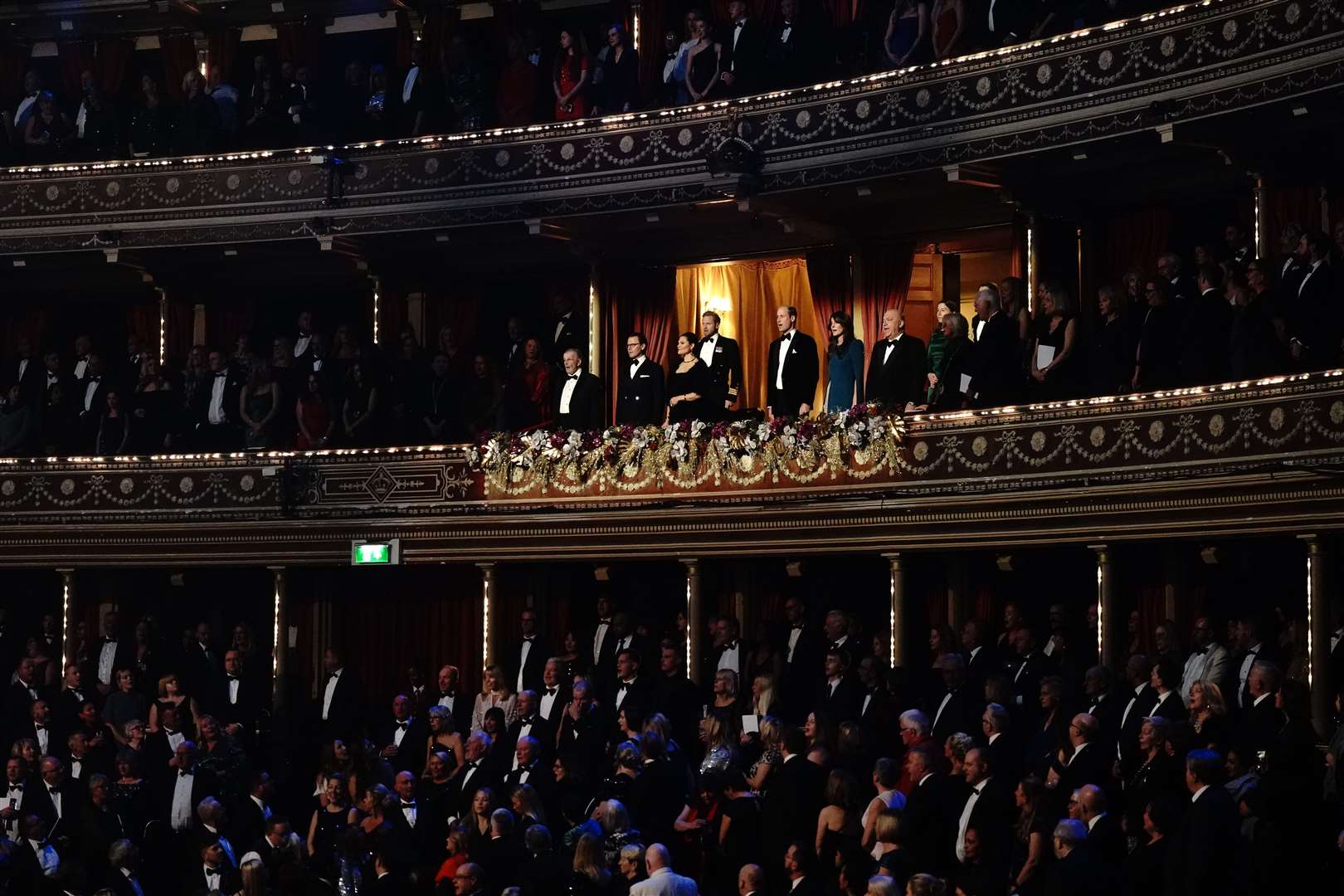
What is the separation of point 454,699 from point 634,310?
4927mm

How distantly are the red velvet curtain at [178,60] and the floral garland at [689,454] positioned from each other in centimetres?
642

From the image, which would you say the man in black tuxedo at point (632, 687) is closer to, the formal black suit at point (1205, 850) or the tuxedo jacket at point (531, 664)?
the tuxedo jacket at point (531, 664)

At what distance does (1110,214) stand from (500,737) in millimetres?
7027

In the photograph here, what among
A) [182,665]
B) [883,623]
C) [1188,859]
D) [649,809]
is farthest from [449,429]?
[1188,859]

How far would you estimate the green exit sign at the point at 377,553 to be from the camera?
18.9 m

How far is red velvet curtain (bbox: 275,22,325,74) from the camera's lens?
72.0ft

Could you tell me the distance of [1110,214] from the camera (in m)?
17.7

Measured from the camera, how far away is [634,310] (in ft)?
66.5

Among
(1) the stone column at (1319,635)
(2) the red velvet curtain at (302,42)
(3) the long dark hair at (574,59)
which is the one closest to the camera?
(1) the stone column at (1319,635)

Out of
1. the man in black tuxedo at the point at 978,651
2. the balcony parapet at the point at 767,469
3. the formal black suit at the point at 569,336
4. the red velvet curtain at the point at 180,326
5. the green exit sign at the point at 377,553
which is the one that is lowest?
the man in black tuxedo at the point at 978,651

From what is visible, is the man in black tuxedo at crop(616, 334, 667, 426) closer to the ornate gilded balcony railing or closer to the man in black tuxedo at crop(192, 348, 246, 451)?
the ornate gilded balcony railing

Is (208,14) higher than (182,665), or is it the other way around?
(208,14)

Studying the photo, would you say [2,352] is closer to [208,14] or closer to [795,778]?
[208,14]

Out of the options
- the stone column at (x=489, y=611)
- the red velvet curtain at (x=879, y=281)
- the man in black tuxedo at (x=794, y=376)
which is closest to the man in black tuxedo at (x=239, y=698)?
the stone column at (x=489, y=611)
